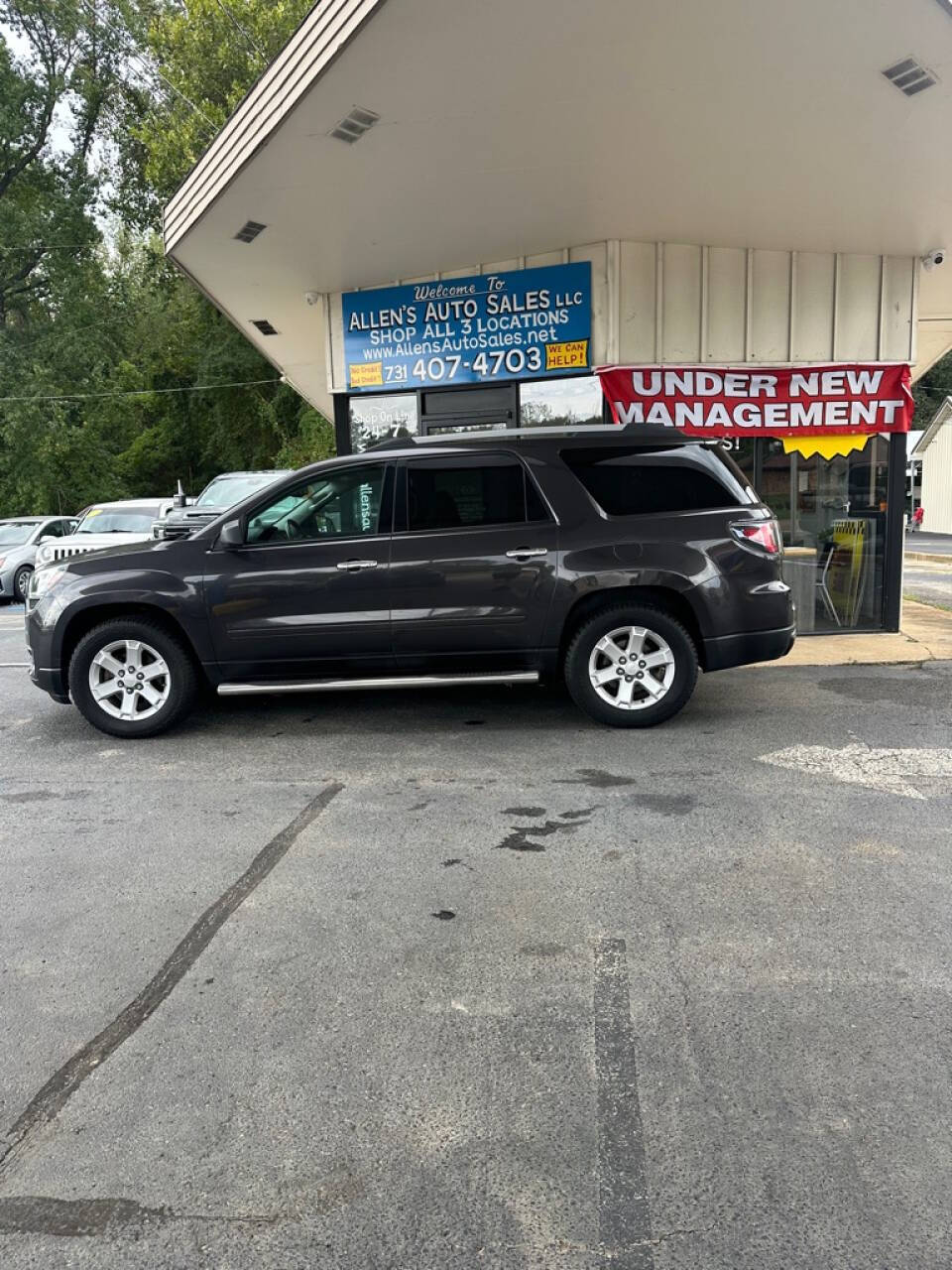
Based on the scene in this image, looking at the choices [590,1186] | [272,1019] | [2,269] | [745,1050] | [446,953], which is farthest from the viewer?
[2,269]

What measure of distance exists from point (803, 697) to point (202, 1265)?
6019 mm

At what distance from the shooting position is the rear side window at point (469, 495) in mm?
6199

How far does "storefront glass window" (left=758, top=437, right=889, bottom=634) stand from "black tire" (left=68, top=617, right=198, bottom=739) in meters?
6.19

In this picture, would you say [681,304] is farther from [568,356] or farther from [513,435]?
[513,435]

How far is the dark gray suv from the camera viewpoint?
6.07 m

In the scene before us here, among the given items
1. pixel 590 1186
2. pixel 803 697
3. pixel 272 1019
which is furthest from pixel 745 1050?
pixel 803 697

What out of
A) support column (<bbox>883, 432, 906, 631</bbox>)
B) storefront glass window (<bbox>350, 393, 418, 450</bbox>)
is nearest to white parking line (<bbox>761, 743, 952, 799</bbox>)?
support column (<bbox>883, 432, 906, 631</bbox>)

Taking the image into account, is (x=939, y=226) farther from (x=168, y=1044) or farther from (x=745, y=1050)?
A: (x=168, y=1044)

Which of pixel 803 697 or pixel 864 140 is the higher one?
pixel 864 140

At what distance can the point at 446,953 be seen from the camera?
3309mm

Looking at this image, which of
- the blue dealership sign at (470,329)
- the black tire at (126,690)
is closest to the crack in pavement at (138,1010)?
the black tire at (126,690)

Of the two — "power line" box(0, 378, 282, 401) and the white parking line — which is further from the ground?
"power line" box(0, 378, 282, 401)

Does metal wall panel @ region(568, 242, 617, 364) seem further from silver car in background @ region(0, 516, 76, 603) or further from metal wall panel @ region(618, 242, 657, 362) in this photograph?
silver car in background @ region(0, 516, 76, 603)

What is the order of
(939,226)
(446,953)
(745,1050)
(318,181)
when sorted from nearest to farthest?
(745,1050) → (446,953) → (318,181) → (939,226)
